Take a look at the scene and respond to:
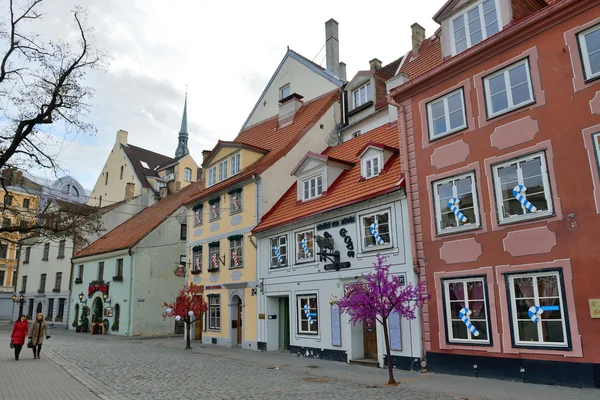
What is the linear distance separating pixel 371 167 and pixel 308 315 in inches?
257

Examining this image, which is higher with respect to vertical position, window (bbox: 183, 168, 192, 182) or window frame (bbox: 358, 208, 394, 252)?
window (bbox: 183, 168, 192, 182)

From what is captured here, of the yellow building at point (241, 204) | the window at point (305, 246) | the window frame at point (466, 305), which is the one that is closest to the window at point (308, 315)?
the window at point (305, 246)

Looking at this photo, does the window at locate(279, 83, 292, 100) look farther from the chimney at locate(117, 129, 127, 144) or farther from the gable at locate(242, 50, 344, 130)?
the chimney at locate(117, 129, 127, 144)

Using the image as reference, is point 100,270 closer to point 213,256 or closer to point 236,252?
point 213,256

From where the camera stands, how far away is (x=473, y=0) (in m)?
14.4

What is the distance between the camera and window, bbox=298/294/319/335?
62.0 ft

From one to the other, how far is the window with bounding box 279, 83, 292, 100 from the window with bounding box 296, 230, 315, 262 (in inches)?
449

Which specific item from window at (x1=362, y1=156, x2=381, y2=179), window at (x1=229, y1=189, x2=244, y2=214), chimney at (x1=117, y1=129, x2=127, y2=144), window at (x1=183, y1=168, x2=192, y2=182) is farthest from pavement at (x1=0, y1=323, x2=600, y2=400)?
chimney at (x1=117, y1=129, x2=127, y2=144)

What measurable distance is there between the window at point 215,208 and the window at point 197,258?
Result: 2194 mm

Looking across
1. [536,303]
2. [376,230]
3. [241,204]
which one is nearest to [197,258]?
[241,204]

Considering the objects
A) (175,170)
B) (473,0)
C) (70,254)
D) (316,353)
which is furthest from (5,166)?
(175,170)

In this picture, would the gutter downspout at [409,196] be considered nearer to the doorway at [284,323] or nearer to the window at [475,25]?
the window at [475,25]

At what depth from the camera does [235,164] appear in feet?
83.7

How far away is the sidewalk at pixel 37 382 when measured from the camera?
10.6 m
